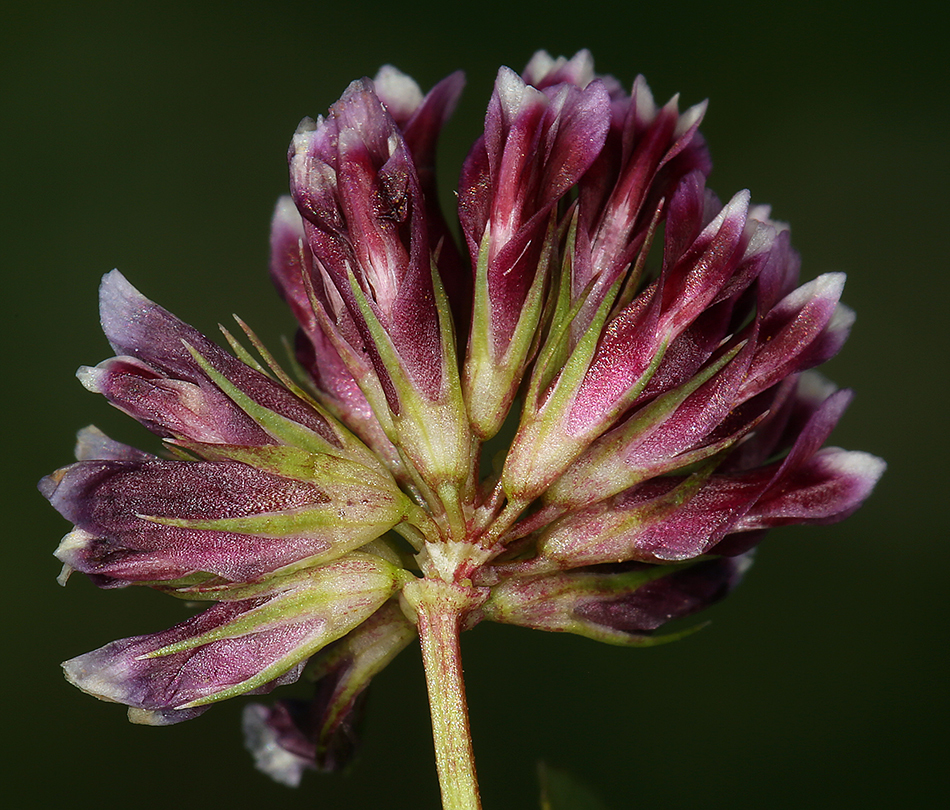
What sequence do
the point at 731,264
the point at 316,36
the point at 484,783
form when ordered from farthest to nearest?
the point at 316,36 < the point at 484,783 < the point at 731,264

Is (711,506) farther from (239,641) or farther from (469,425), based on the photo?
(239,641)

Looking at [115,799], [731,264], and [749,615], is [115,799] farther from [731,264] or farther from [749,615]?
[731,264]

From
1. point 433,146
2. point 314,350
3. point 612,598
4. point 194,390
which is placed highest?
point 433,146

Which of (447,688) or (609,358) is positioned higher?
(609,358)

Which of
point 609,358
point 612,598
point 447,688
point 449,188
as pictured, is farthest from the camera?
point 449,188

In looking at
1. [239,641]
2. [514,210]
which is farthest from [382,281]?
[239,641]

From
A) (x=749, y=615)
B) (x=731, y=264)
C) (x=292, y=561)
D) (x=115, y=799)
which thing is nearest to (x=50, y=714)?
(x=115, y=799)

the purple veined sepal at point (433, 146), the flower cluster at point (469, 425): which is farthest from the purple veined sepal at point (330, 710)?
the purple veined sepal at point (433, 146)

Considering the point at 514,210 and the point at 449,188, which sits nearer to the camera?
the point at 514,210

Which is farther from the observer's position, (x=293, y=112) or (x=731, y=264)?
(x=293, y=112)
